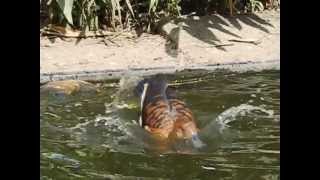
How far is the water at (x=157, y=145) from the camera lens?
4.43 meters

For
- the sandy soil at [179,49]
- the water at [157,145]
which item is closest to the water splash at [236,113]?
the water at [157,145]

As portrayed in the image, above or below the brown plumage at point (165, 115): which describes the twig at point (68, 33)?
above

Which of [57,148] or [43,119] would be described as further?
[43,119]

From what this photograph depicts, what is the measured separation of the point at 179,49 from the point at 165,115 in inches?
114

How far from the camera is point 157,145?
4836 mm

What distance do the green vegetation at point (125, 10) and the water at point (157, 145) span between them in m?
1.84

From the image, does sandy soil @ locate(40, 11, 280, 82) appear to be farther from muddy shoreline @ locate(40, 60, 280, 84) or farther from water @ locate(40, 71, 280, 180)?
water @ locate(40, 71, 280, 180)

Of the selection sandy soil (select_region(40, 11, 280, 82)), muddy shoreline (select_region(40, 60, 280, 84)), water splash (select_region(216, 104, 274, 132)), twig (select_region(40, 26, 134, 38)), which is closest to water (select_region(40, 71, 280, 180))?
water splash (select_region(216, 104, 274, 132))

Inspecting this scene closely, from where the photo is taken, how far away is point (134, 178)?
428 cm

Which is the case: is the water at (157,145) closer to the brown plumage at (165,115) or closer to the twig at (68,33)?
the brown plumage at (165,115)

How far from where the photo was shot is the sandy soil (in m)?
7.46
